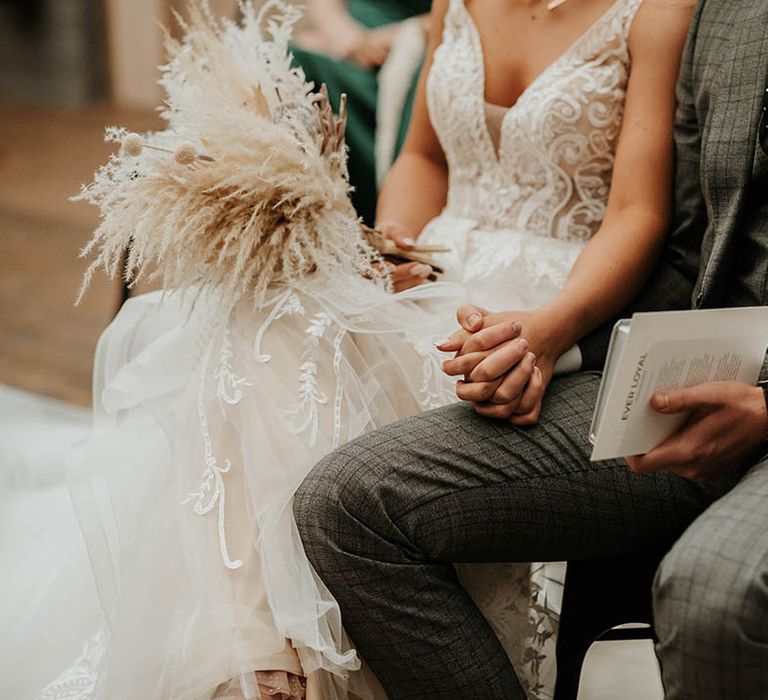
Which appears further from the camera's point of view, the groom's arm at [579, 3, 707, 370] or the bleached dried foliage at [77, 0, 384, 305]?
the groom's arm at [579, 3, 707, 370]

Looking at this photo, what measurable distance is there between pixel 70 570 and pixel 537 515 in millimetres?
747

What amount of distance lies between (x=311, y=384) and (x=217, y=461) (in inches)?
5.7

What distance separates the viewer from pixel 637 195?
140cm

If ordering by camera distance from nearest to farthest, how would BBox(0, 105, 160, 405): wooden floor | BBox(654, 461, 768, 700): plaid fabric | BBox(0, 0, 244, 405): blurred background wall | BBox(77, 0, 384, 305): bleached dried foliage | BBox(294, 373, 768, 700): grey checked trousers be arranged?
BBox(654, 461, 768, 700): plaid fabric
BBox(294, 373, 768, 700): grey checked trousers
BBox(77, 0, 384, 305): bleached dried foliage
BBox(0, 105, 160, 405): wooden floor
BBox(0, 0, 244, 405): blurred background wall

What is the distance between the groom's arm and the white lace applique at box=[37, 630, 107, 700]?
734 mm

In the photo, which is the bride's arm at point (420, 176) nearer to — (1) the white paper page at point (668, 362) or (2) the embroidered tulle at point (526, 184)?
(2) the embroidered tulle at point (526, 184)

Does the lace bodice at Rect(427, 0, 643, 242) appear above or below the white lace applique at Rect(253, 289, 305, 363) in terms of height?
above

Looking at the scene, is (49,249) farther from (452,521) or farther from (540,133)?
(452,521)

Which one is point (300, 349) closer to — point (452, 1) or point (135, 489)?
point (135, 489)

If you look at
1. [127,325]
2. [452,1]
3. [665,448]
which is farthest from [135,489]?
[452,1]

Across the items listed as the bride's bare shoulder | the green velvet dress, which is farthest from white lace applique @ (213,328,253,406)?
the green velvet dress

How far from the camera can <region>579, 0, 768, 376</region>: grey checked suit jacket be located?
1.26 m

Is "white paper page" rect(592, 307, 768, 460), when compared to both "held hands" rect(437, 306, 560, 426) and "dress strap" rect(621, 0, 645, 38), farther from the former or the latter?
"dress strap" rect(621, 0, 645, 38)

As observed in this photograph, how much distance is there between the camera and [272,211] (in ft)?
4.29
